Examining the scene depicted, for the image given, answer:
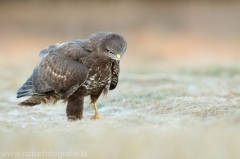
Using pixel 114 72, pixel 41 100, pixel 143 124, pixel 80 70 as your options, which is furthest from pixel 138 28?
pixel 143 124

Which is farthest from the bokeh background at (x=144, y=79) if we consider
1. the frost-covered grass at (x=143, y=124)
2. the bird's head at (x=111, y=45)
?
the bird's head at (x=111, y=45)

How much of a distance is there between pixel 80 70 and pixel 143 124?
1316 mm

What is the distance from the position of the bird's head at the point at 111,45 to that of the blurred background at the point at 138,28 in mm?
Answer: 7952

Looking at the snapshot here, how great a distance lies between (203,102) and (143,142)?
3.43m

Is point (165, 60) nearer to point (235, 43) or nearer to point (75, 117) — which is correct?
point (235, 43)

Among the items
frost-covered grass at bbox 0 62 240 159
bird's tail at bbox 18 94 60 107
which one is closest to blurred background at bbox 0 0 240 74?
frost-covered grass at bbox 0 62 240 159

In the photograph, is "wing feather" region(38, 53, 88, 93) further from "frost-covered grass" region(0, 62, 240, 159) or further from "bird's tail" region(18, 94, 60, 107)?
"frost-covered grass" region(0, 62, 240, 159)

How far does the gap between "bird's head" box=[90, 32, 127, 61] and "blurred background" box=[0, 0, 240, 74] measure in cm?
795

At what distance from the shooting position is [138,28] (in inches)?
681

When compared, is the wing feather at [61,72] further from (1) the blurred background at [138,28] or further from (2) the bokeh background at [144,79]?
(1) the blurred background at [138,28]

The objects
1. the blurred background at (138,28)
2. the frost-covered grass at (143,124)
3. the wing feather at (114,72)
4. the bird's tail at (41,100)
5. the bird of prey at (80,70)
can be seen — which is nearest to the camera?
the frost-covered grass at (143,124)

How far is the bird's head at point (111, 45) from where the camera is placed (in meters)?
7.34

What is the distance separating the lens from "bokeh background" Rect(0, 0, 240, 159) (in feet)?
16.6

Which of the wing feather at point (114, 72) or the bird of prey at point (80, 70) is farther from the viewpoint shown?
the wing feather at point (114, 72)
